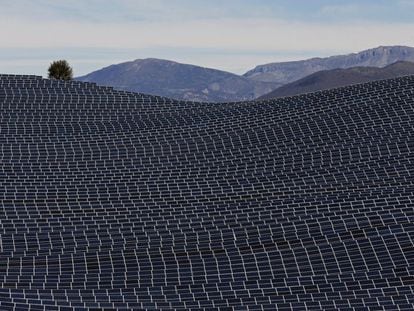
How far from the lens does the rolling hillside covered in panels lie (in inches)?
895

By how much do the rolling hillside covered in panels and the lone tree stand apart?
50.8 ft

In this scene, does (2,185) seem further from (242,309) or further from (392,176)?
(392,176)

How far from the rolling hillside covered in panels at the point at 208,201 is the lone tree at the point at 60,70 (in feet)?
50.8

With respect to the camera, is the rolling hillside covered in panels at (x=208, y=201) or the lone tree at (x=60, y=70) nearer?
the rolling hillside covered in panels at (x=208, y=201)

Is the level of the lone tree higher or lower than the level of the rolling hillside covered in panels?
higher

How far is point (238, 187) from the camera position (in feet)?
95.7

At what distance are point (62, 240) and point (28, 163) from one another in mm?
6640

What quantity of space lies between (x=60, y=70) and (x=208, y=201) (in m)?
30.0

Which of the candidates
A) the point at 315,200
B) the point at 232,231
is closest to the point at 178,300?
the point at 232,231

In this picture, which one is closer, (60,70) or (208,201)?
(208,201)

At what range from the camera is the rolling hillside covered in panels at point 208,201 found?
22734mm

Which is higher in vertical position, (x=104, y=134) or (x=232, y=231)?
(x=104, y=134)

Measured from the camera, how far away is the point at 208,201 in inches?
1110

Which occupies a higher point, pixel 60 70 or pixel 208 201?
pixel 60 70
